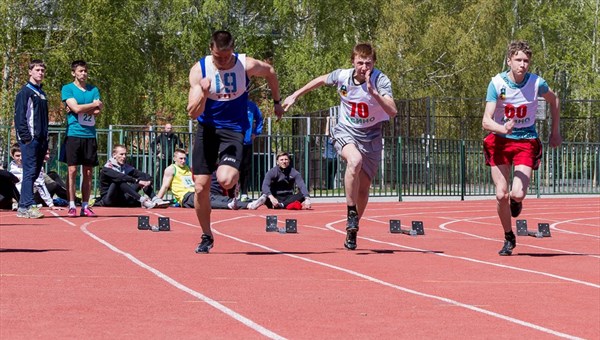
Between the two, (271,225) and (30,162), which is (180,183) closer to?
(30,162)

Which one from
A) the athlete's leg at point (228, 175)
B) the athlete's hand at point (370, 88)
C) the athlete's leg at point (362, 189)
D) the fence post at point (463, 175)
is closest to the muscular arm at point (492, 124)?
the athlete's hand at point (370, 88)

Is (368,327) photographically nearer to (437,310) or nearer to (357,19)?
(437,310)

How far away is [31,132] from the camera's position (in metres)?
16.0

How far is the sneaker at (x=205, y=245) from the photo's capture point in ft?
36.9

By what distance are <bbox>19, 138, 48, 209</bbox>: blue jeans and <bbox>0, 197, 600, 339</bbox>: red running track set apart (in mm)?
517

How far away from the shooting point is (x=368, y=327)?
22.0ft

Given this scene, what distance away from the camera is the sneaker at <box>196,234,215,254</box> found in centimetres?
1126

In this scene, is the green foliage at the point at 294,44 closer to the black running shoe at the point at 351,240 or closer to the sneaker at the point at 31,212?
the sneaker at the point at 31,212

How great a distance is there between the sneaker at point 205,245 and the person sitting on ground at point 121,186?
10512mm

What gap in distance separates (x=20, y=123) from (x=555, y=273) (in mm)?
8084

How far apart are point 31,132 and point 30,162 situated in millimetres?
396

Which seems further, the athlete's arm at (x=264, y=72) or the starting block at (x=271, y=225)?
the starting block at (x=271, y=225)

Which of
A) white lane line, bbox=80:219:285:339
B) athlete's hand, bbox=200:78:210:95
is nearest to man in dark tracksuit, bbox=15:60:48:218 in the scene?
white lane line, bbox=80:219:285:339

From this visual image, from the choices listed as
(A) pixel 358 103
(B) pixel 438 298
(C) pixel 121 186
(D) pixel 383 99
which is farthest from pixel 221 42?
(C) pixel 121 186
